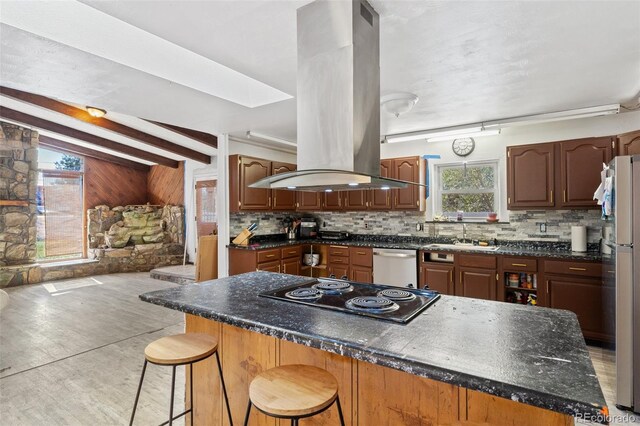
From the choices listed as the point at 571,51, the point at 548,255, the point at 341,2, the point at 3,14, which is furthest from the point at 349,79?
the point at 548,255

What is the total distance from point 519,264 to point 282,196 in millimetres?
3394

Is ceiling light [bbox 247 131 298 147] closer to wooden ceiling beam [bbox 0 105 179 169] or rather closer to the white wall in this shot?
the white wall

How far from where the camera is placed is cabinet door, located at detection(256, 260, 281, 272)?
4.46 metres

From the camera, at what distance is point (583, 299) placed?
3279 mm

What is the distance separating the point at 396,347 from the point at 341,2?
1.66 metres

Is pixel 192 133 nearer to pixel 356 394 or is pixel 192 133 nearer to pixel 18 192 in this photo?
pixel 18 192

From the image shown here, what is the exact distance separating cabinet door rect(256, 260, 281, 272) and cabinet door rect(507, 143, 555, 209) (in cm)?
313

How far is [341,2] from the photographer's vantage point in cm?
169

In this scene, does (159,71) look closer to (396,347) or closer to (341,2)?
(341,2)

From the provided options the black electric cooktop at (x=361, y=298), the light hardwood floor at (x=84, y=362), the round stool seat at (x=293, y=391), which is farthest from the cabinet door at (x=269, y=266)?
the round stool seat at (x=293, y=391)

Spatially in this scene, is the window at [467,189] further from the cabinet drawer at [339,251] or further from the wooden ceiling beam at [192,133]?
the wooden ceiling beam at [192,133]

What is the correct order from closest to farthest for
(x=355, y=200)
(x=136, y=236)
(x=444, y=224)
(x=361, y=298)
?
(x=361, y=298), (x=444, y=224), (x=355, y=200), (x=136, y=236)

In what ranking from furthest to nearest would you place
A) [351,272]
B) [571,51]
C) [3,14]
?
[351,272], [571,51], [3,14]

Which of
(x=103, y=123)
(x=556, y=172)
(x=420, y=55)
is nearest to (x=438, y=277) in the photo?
(x=556, y=172)
